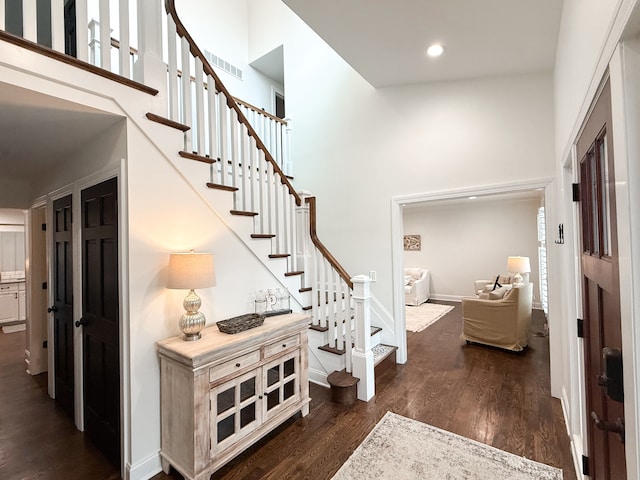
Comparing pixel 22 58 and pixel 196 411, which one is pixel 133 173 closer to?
pixel 22 58

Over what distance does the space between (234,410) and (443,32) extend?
3396mm

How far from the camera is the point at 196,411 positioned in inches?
72.9

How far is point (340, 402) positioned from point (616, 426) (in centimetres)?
218

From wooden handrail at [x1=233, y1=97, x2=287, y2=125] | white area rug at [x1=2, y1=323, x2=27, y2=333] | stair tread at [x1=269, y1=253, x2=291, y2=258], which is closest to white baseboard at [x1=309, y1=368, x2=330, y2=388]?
stair tread at [x1=269, y1=253, x2=291, y2=258]

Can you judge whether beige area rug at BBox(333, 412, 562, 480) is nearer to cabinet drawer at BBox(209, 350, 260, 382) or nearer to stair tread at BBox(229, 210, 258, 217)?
cabinet drawer at BBox(209, 350, 260, 382)

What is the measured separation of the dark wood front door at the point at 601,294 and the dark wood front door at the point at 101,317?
Answer: 2.61m

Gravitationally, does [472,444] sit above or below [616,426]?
below

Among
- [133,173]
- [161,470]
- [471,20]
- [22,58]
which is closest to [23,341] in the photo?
[161,470]

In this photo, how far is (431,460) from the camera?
2064 mm

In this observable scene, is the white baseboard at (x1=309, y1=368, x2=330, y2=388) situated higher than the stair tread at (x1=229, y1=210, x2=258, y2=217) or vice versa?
the stair tread at (x1=229, y1=210, x2=258, y2=217)

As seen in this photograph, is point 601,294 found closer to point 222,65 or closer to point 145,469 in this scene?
point 145,469

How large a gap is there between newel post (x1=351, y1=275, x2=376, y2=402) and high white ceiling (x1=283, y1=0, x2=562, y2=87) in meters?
2.20

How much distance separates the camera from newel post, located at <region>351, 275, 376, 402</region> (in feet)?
9.51

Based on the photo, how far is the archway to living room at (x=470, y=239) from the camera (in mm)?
6781
